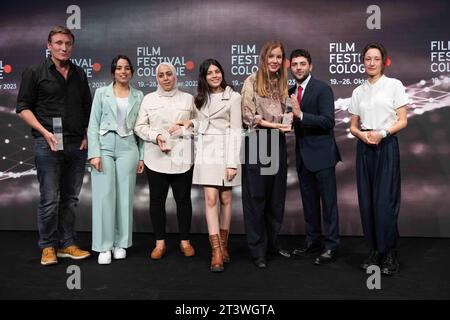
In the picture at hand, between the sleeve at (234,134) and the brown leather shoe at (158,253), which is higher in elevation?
the sleeve at (234,134)

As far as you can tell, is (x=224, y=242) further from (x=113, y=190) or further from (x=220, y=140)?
(x=113, y=190)

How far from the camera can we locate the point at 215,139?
3.36 metres

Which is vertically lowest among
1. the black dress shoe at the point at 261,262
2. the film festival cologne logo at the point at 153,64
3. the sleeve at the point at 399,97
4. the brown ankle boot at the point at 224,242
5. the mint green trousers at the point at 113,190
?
the black dress shoe at the point at 261,262

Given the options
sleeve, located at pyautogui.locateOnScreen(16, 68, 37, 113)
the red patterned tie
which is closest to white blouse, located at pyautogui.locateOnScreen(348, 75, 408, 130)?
the red patterned tie

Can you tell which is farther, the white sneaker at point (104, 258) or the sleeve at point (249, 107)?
the white sneaker at point (104, 258)

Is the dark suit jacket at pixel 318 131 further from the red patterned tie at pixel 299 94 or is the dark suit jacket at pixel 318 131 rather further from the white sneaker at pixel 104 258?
the white sneaker at pixel 104 258

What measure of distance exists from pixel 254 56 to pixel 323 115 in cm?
140

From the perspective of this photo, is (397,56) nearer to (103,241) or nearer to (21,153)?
(103,241)

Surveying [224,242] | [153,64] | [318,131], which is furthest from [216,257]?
[153,64]

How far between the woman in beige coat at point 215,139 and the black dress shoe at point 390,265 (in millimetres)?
1185

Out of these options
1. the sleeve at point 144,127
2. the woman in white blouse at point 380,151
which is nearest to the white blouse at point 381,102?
the woman in white blouse at point 380,151

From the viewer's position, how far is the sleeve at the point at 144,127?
11.3 feet

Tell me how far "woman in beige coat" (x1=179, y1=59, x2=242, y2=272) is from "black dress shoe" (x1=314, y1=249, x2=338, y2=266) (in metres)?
0.74
